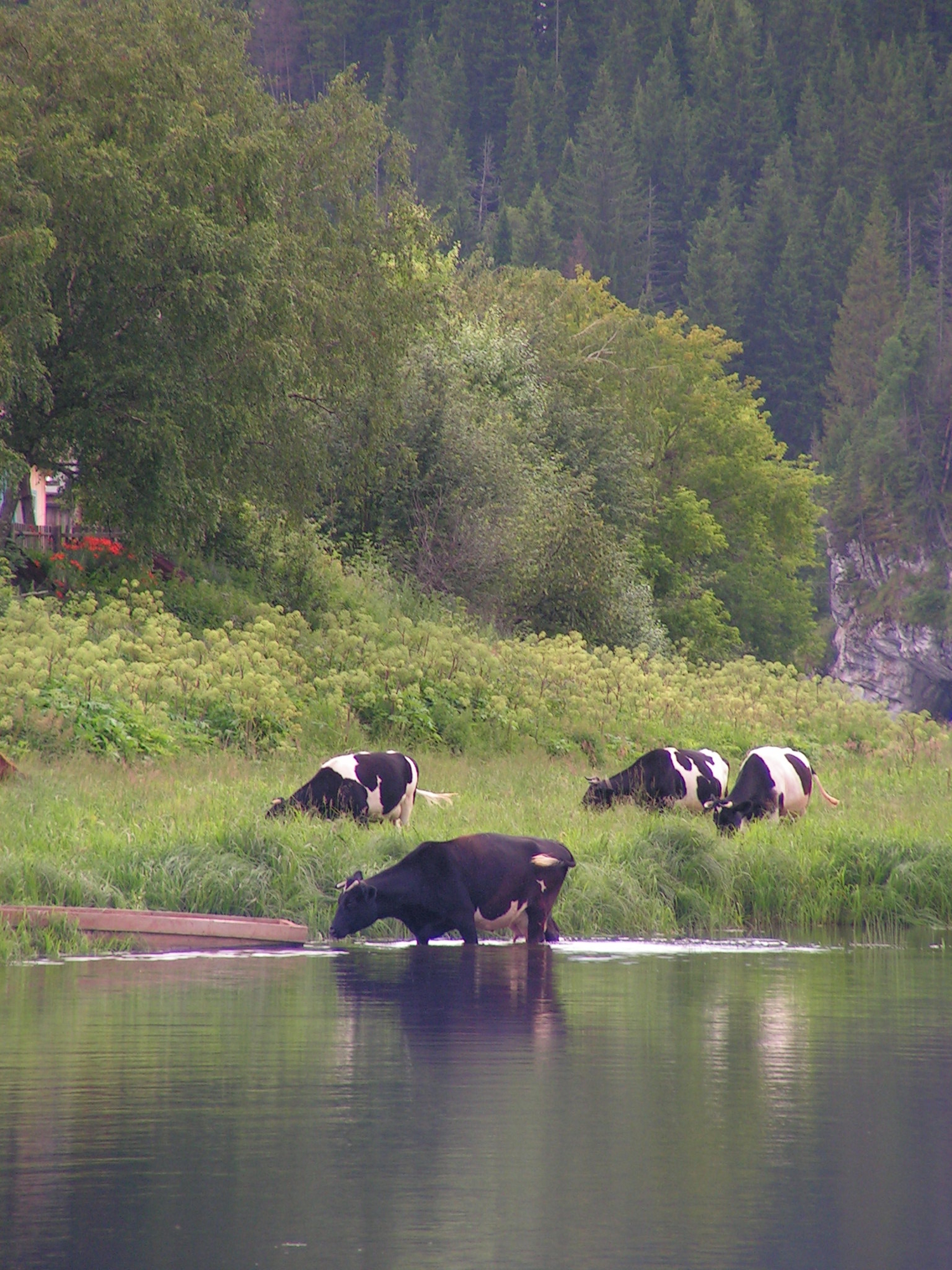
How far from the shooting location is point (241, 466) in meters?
35.9

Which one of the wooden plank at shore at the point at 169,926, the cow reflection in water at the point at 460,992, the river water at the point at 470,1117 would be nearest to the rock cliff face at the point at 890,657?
the wooden plank at shore at the point at 169,926

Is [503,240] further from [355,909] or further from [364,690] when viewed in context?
[355,909]

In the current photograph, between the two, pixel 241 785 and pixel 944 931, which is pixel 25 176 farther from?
pixel 944 931

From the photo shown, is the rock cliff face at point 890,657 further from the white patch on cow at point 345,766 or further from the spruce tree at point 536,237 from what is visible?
the white patch on cow at point 345,766

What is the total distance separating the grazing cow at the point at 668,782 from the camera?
23.8 metres

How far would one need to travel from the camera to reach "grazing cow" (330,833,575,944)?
15.6 meters

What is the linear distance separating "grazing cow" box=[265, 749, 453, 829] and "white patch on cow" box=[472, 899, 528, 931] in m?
4.30

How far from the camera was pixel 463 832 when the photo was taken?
19812mm

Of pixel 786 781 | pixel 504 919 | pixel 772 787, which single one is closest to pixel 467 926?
pixel 504 919

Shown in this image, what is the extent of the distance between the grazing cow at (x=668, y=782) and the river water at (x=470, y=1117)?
8.92 m

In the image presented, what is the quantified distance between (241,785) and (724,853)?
6368 millimetres

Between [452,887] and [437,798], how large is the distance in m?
6.82

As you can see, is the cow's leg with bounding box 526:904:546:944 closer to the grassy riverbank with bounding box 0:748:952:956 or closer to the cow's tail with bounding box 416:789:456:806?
the grassy riverbank with bounding box 0:748:952:956

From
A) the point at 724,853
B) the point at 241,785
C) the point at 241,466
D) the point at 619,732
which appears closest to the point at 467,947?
the point at 724,853
